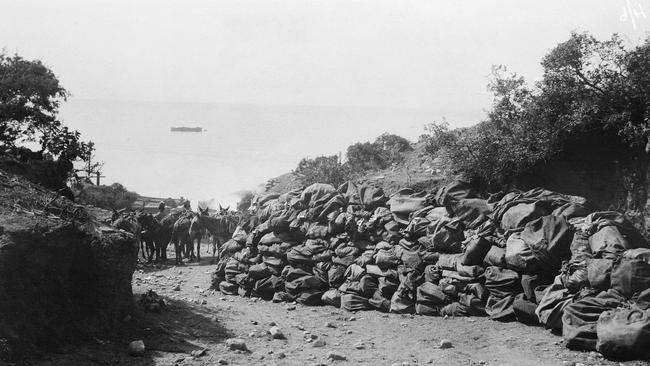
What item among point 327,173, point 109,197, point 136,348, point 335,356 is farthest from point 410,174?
point 109,197

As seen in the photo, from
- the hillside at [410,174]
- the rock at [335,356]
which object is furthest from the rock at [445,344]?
the hillside at [410,174]

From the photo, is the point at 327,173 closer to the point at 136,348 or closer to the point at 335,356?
the point at 335,356

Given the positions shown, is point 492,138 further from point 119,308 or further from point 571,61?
point 119,308

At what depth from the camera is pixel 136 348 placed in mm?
7152

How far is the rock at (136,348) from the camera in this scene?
280 inches

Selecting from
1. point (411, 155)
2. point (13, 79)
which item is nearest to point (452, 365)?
point (411, 155)

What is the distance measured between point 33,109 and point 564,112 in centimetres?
1270

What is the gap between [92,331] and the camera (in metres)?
7.31

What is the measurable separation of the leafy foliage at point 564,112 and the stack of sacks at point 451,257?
2.78ft

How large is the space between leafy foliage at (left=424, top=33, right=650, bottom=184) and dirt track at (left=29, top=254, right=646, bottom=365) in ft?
10.9

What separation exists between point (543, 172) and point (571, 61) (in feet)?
6.84

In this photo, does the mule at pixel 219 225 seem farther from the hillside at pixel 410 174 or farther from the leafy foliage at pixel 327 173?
the leafy foliage at pixel 327 173

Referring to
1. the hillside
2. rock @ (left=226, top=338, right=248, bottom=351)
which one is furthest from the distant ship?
rock @ (left=226, top=338, right=248, bottom=351)

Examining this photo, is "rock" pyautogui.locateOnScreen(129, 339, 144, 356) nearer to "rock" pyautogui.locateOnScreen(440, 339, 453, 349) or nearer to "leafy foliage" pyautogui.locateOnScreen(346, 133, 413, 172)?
"rock" pyautogui.locateOnScreen(440, 339, 453, 349)
